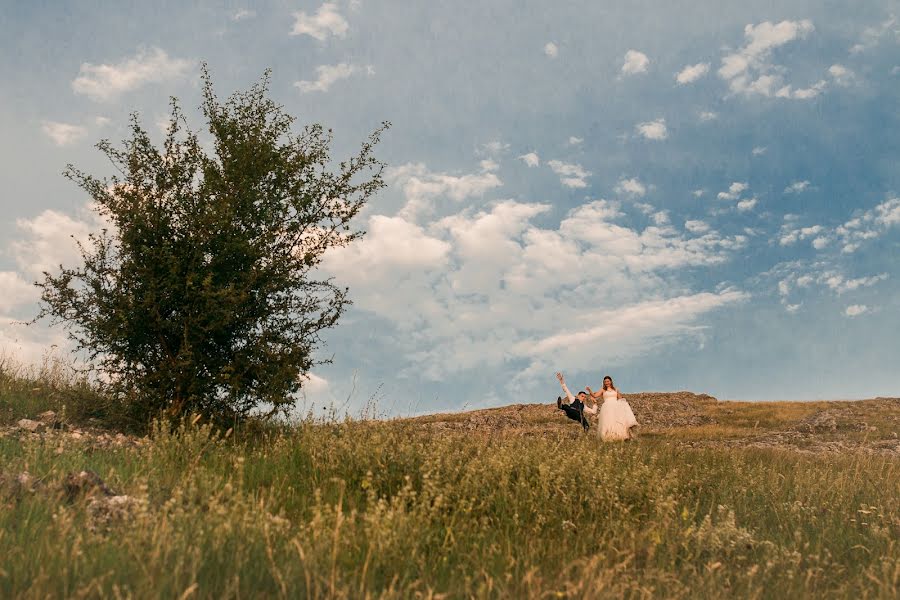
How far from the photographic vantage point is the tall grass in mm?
4328

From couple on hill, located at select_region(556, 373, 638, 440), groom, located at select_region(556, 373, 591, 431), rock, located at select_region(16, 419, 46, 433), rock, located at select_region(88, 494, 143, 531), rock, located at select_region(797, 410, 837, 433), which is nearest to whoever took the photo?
rock, located at select_region(88, 494, 143, 531)

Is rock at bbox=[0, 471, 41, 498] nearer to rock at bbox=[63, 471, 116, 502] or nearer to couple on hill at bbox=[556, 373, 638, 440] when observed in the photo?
rock at bbox=[63, 471, 116, 502]

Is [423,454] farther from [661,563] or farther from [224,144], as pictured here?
[224,144]

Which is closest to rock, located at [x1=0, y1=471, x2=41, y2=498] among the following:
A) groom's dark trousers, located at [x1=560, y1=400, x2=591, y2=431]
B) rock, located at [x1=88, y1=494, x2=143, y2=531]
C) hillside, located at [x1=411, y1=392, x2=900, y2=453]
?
rock, located at [x1=88, y1=494, x2=143, y2=531]

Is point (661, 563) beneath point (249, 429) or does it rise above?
beneath

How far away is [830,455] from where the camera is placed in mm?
16984

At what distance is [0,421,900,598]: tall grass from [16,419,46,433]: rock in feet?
6.53

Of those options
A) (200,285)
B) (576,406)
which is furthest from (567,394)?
(200,285)

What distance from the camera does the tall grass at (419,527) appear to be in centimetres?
433

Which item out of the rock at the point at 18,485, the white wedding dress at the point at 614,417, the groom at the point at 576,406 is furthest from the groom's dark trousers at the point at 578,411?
the rock at the point at 18,485

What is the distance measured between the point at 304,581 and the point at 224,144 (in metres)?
12.2

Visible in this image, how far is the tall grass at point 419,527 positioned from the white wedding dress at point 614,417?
680 centimetres

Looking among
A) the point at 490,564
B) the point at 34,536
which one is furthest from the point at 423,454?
the point at 34,536

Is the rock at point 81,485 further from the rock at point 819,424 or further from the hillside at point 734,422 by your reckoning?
the rock at point 819,424
